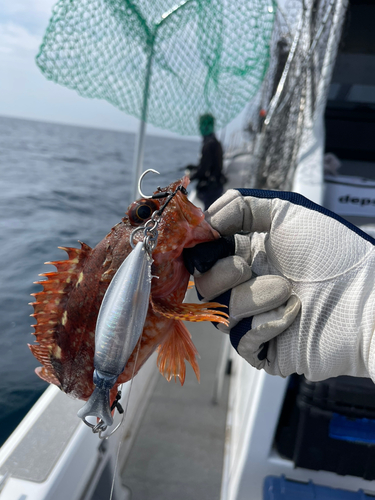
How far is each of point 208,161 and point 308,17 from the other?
10.8 feet

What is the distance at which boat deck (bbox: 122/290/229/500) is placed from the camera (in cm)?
380

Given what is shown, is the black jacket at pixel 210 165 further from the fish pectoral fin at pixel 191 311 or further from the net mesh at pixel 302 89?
the fish pectoral fin at pixel 191 311

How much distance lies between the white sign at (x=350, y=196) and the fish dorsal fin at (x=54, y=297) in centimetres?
308

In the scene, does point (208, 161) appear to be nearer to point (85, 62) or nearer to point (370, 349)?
point (85, 62)

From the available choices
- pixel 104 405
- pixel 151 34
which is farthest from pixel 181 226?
pixel 151 34

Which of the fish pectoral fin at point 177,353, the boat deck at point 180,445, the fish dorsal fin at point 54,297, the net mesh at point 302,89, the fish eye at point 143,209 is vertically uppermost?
the net mesh at point 302,89

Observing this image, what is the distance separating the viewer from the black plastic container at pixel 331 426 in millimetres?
2389

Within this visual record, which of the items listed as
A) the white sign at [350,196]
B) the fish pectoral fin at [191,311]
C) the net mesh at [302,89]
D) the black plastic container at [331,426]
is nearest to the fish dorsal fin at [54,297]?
the fish pectoral fin at [191,311]

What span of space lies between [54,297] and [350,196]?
11.1 ft

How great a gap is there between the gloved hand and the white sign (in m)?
2.46

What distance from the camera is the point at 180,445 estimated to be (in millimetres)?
4305

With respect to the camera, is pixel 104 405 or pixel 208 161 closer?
→ pixel 104 405

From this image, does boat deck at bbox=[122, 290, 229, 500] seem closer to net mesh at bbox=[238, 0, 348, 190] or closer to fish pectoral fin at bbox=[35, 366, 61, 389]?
fish pectoral fin at bbox=[35, 366, 61, 389]

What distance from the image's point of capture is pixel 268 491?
2582 mm
